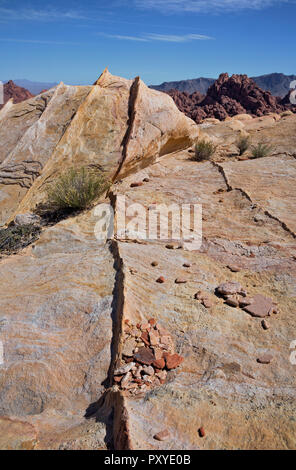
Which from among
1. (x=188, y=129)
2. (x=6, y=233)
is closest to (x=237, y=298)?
(x=6, y=233)

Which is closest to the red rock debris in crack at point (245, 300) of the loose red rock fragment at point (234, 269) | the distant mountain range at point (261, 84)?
the loose red rock fragment at point (234, 269)

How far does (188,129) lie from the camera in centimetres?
778

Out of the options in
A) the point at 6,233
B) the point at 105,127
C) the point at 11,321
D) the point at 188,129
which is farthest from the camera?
the point at 188,129

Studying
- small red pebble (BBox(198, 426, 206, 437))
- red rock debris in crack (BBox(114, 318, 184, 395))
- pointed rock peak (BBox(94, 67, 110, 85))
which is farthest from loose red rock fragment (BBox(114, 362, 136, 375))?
pointed rock peak (BBox(94, 67, 110, 85))

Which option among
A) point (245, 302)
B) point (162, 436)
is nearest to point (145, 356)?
point (162, 436)

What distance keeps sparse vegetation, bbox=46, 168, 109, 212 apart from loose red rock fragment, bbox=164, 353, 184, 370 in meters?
3.03

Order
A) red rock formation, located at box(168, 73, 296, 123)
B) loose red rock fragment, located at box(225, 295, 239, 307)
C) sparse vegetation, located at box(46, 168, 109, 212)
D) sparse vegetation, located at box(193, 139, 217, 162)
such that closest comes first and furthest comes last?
1. loose red rock fragment, located at box(225, 295, 239, 307)
2. sparse vegetation, located at box(46, 168, 109, 212)
3. sparse vegetation, located at box(193, 139, 217, 162)
4. red rock formation, located at box(168, 73, 296, 123)

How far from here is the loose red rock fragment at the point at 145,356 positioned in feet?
8.93

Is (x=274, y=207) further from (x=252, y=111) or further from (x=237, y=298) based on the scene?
(x=252, y=111)

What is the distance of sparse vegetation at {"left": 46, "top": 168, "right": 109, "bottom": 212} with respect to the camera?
514cm

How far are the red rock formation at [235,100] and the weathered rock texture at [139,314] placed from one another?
128 feet

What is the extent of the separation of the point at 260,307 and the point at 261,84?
112 metres

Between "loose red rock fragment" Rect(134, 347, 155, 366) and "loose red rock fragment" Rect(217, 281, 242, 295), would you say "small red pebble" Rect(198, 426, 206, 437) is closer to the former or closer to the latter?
"loose red rock fragment" Rect(134, 347, 155, 366)
